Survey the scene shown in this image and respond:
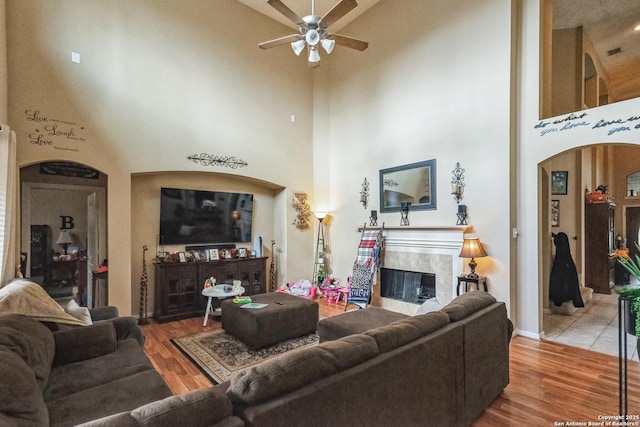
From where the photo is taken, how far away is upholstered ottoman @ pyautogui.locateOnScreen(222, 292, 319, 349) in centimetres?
347

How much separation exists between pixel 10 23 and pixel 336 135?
4.87 metres

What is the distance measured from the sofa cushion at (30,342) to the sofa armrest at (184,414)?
45.0 inches

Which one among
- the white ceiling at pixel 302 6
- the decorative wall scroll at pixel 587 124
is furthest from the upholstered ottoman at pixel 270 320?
the white ceiling at pixel 302 6

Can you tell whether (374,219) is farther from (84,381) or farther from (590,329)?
(84,381)

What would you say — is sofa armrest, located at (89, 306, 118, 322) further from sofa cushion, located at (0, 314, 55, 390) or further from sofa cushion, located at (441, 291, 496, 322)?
sofa cushion, located at (441, 291, 496, 322)

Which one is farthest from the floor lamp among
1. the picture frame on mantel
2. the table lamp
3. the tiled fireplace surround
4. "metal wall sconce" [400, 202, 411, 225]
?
the picture frame on mantel

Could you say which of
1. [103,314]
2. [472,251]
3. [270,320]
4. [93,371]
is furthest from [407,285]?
[93,371]

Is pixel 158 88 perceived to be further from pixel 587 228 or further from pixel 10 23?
pixel 587 228

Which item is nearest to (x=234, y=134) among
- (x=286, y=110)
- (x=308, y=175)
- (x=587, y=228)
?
(x=286, y=110)

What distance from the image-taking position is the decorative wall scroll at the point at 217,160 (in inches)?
198

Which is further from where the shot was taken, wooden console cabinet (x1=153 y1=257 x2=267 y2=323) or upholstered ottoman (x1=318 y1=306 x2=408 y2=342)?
wooden console cabinet (x1=153 y1=257 x2=267 y2=323)

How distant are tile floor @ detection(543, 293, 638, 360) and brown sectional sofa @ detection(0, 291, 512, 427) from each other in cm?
188

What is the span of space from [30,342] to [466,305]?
2.79m

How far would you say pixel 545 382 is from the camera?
276cm
